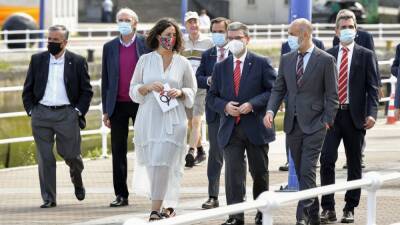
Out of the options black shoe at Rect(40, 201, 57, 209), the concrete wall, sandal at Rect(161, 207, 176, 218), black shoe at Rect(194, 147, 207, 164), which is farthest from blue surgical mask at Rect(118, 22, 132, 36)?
the concrete wall

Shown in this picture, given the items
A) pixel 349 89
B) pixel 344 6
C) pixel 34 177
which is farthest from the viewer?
pixel 344 6

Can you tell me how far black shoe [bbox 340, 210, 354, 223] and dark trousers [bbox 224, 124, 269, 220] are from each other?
2.66 ft

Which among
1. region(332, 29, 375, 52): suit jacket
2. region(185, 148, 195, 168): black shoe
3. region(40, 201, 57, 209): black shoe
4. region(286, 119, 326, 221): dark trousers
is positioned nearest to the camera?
region(286, 119, 326, 221): dark trousers

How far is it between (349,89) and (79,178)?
123 inches

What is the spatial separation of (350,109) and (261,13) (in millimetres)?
55484

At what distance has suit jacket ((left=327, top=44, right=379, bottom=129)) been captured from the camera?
1283cm

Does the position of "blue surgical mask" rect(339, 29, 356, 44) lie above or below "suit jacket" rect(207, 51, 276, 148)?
above

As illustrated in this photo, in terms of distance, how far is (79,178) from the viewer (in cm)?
1442

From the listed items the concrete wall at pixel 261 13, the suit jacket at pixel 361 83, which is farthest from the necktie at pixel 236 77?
the concrete wall at pixel 261 13

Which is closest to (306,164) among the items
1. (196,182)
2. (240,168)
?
(240,168)

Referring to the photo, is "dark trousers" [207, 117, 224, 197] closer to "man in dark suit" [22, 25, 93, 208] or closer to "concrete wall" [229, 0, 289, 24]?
"man in dark suit" [22, 25, 93, 208]

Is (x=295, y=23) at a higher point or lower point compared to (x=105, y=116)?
higher

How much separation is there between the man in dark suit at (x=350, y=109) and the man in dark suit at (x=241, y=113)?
585mm

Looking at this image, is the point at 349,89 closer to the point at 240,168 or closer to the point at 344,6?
the point at 240,168
